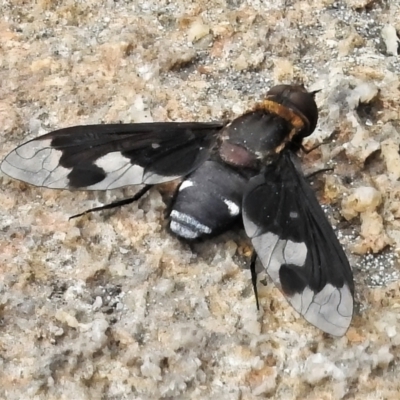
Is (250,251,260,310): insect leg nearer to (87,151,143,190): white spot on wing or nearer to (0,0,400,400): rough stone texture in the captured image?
(0,0,400,400): rough stone texture

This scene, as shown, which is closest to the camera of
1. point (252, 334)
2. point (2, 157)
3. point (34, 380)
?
point (34, 380)

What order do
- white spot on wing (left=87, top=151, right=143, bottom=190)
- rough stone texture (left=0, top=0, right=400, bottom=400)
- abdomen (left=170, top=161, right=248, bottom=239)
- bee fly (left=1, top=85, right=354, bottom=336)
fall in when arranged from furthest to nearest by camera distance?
white spot on wing (left=87, top=151, right=143, bottom=190)
abdomen (left=170, top=161, right=248, bottom=239)
bee fly (left=1, top=85, right=354, bottom=336)
rough stone texture (left=0, top=0, right=400, bottom=400)

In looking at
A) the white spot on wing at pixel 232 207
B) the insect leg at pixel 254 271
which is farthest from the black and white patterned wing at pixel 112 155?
the insect leg at pixel 254 271

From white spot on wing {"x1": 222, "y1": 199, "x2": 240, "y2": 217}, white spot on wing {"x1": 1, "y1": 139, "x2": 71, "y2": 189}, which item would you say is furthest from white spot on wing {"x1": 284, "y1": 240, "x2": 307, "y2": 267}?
white spot on wing {"x1": 1, "y1": 139, "x2": 71, "y2": 189}

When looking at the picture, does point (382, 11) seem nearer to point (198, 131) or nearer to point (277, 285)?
point (198, 131)

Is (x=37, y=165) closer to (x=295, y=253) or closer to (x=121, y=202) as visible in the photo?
(x=121, y=202)

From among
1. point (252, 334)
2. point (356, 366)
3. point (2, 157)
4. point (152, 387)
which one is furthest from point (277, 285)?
point (2, 157)

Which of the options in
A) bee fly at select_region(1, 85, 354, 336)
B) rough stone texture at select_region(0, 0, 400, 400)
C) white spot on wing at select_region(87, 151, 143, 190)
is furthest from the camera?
white spot on wing at select_region(87, 151, 143, 190)
